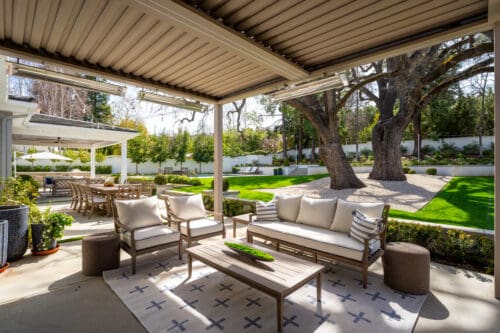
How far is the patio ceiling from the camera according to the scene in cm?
260

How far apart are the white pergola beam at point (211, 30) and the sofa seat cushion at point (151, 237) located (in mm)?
2837

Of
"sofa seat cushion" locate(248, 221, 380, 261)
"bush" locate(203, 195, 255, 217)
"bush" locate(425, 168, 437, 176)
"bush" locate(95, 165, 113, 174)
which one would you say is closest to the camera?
"sofa seat cushion" locate(248, 221, 380, 261)

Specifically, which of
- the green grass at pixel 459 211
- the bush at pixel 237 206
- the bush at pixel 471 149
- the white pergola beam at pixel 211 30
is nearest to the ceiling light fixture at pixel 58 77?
the white pergola beam at pixel 211 30

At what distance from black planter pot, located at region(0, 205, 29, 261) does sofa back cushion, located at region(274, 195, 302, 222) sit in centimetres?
419

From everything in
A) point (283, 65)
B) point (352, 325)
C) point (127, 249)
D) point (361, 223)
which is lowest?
point (352, 325)

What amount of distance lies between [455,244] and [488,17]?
10.1 feet

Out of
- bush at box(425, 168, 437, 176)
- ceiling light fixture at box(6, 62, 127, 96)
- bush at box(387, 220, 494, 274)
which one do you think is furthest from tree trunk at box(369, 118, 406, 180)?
ceiling light fixture at box(6, 62, 127, 96)

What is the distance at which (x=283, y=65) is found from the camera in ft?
12.7

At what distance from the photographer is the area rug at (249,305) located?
2.49m

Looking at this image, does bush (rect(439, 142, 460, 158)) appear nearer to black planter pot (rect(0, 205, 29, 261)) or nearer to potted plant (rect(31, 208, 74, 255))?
potted plant (rect(31, 208, 74, 255))

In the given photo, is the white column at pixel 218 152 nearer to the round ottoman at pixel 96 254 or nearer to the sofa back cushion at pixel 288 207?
the sofa back cushion at pixel 288 207

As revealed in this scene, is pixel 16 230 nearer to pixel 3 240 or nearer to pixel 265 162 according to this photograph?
pixel 3 240

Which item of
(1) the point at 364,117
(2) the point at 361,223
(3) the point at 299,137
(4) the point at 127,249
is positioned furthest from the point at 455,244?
(3) the point at 299,137

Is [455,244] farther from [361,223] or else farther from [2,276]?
[2,276]
